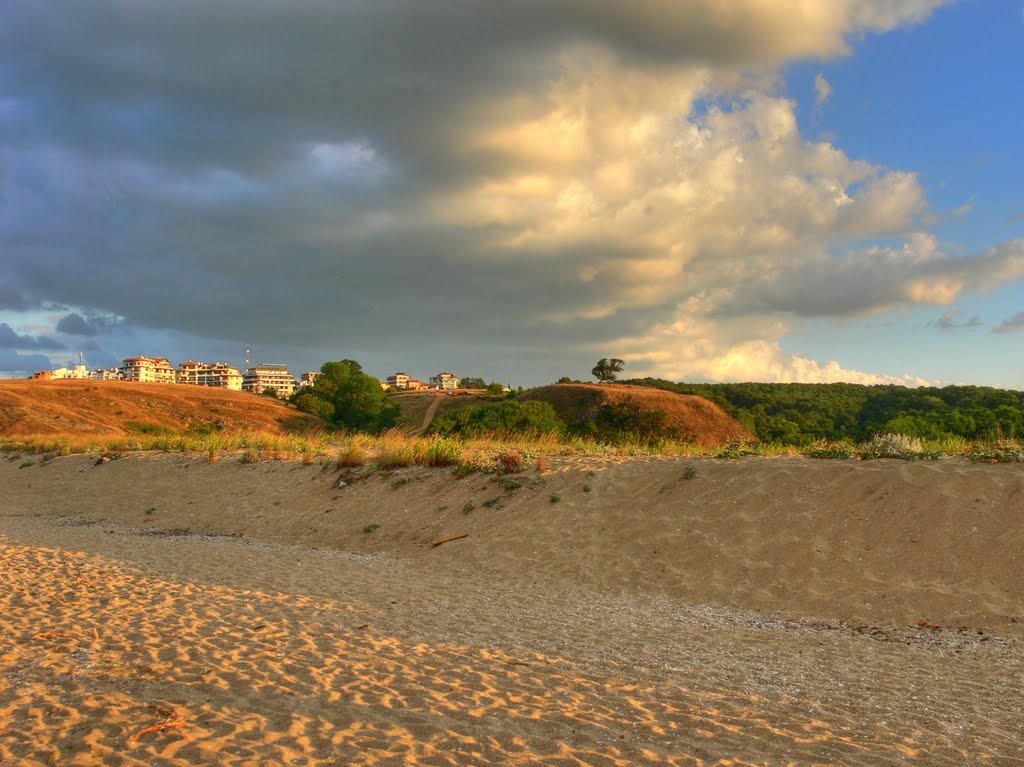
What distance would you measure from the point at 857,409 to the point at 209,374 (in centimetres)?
17661

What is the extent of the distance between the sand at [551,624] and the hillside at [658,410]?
29841 mm

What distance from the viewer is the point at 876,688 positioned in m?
5.77

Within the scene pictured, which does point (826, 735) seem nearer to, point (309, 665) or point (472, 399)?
point (309, 665)

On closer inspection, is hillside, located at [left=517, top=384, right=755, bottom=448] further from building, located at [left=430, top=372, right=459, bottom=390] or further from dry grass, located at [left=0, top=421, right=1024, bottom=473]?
building, located at [left=430, top=372, right=459, bottom=390]

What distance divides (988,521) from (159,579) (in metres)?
12.5

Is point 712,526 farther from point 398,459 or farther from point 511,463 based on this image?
point 398,459

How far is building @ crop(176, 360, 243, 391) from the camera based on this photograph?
614 feet

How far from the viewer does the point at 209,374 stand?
190875mm

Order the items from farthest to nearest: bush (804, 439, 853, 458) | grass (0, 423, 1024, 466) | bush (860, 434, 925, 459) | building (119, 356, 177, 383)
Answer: building (119, 356, 177, 383) → bush (804, 439, 853, 458) → grass (0, 423, 1024, 466) → bush (860, 434, 925, 459)

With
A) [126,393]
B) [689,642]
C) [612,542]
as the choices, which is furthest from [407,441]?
[126,393]

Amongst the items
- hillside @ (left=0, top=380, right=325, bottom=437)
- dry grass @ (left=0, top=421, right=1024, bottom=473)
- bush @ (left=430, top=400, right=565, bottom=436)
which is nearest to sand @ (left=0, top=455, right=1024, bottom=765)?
dry grass @ (left=0, top=421, right=1024, bottom=473)

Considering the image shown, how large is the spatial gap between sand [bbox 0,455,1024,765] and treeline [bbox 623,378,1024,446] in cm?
1941

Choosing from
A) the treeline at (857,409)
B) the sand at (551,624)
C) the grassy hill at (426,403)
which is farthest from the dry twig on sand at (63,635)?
the grassy hill at (426,403)

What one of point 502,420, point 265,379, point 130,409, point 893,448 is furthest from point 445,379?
point 893,448
